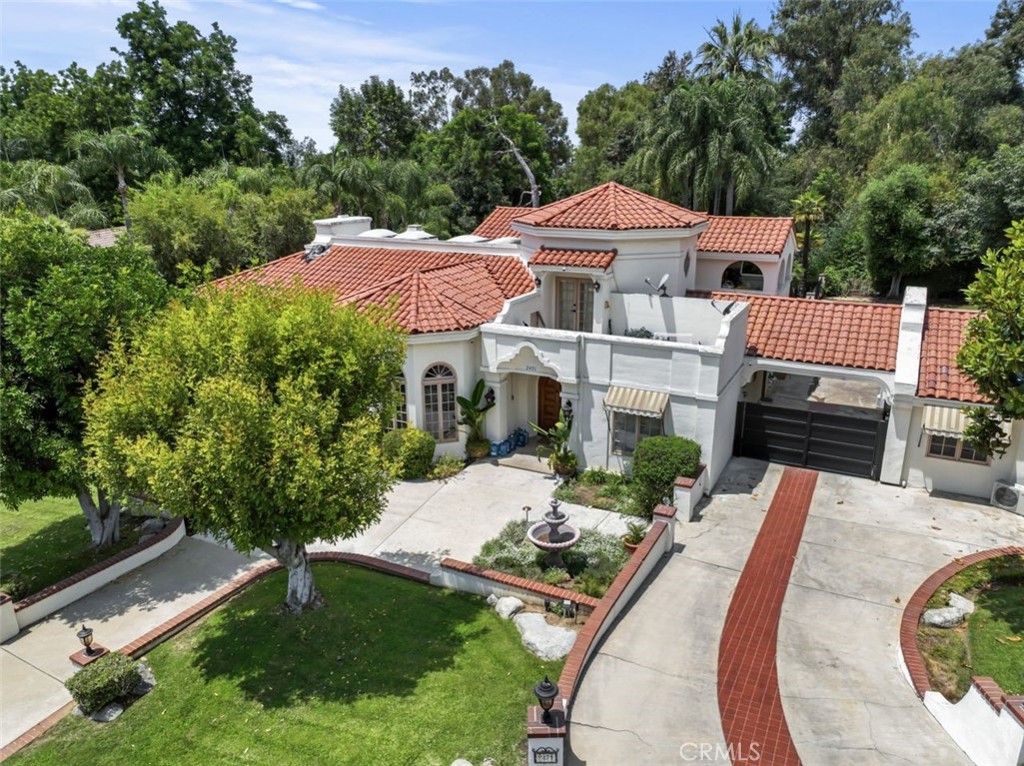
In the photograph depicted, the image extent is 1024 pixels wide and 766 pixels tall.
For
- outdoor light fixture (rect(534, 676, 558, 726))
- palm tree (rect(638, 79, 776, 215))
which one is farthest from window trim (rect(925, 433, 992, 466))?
palm tree (rect(638, 79, 776, 215))

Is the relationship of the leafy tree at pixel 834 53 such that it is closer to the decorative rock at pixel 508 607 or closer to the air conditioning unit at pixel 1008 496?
the air conditioning unit at pixel 1008 496

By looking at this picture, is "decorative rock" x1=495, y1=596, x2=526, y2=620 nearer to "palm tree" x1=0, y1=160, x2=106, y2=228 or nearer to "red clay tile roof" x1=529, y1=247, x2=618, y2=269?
A: "red clay tile roof" x1=529, y1=247, x2=618, y2=269

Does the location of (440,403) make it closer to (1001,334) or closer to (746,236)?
(1001,334)

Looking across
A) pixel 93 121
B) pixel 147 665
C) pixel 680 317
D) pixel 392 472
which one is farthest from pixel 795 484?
pixel 93 121

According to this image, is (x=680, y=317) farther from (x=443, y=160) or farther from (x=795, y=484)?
(x=443, y=160)

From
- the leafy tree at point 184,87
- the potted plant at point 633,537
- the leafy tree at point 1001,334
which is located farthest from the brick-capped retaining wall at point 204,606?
the leafy tree at point 184,87

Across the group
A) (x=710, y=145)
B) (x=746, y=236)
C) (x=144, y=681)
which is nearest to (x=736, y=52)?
(x=710, y=145)
